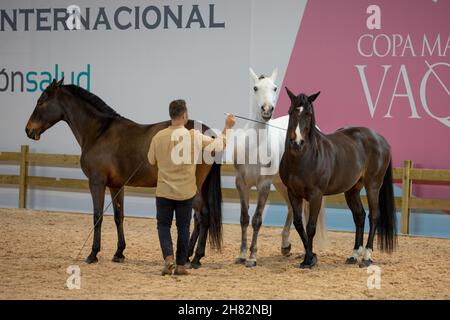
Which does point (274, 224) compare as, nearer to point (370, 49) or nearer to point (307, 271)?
point (370, 49)

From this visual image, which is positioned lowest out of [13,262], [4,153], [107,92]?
[13,262]

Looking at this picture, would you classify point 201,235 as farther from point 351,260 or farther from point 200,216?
point 351,260

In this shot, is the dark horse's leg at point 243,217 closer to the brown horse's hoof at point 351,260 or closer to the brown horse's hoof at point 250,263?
the brown horse's hoof at point 250,263

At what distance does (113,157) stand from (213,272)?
153 centimetres

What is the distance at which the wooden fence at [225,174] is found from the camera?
8.84m

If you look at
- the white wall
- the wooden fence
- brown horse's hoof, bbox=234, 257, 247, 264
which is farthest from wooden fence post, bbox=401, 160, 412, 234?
brown horse's hoof, bbox=234, 257, 247, 264

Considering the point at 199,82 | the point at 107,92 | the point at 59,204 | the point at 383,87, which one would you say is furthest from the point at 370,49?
the point at 59,204

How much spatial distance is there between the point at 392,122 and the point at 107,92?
14.6 ft

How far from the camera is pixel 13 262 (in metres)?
6.29

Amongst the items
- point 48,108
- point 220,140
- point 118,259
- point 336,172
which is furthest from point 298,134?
point 48,108

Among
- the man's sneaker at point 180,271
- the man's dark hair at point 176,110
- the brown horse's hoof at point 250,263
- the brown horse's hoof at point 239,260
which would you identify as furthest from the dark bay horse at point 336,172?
the man's sneaker at point 180,271

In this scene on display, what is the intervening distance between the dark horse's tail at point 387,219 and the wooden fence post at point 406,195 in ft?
6.21

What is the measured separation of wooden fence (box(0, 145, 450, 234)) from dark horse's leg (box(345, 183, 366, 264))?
2.07 meters

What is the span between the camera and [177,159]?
5.46m
